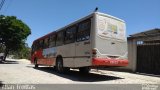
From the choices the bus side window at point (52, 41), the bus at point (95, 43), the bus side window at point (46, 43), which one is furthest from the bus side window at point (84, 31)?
the bus side window at point (46, 43)

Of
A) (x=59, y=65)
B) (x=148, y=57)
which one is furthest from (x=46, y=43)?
(x=148, y=57)

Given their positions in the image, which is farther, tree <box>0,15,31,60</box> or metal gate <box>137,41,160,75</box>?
tree <box>0,15,31,60</box>

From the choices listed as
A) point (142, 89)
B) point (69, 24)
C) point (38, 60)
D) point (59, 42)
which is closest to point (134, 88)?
point (142, 89)

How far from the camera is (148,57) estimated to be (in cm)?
1973

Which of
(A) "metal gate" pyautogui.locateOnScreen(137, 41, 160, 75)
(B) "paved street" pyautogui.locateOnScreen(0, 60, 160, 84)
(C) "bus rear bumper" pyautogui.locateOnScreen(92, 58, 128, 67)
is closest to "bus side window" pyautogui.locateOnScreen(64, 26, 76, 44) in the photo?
(B) "paved street" pyautogui.locateOnScreen(0, 60, 160, 84)

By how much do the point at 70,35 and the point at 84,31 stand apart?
2.22 m

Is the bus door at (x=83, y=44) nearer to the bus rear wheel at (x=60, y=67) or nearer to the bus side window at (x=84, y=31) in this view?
the bus side window at (x=84, y=31)

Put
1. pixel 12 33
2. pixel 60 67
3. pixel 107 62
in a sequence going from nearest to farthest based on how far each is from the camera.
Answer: pixel 107 62, pixel 60 67, pixel 12 33

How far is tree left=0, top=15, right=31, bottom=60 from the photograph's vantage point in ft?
147

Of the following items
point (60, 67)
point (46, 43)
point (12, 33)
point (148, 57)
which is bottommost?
point (60, 67)

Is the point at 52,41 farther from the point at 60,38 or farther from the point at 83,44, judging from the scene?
the point at 83,44

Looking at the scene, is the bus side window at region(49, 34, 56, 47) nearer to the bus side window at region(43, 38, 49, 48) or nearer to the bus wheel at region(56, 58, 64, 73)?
the bus side window at region(43, 38, 49, 48)

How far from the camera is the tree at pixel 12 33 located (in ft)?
147

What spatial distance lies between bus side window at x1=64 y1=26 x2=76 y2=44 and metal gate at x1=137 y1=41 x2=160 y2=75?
231 inches
